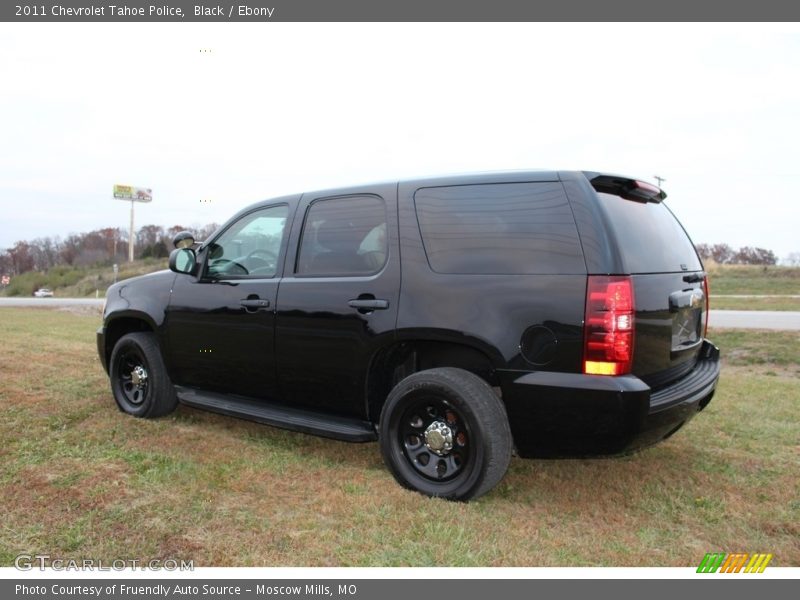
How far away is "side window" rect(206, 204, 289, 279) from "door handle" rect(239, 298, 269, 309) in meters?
0.19

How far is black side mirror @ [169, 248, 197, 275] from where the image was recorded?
439cm

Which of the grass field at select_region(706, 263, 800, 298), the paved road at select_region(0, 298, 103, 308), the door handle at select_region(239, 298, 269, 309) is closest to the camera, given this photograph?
the door handle at select_region(239, 298, 269, 309)

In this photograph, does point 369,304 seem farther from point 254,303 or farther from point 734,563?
point 734,563

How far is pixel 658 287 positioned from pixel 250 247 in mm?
2689

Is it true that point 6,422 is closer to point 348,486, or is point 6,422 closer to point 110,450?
point 110,450

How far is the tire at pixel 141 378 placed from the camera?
15.3 feet

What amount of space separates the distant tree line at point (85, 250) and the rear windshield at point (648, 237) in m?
57.9

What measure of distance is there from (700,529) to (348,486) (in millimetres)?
1829

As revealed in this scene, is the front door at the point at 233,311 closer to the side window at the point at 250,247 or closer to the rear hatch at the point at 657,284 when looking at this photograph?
the side window at the point at 250,247

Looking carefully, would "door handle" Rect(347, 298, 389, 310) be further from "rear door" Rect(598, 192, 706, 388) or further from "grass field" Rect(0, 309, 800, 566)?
"rear door" Rect(598, 192, 706, 388)

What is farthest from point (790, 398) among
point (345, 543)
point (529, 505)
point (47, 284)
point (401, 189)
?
point (47, 284)

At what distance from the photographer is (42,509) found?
10.1 ft

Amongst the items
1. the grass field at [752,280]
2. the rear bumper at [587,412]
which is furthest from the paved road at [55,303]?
the grass field at [752,280]

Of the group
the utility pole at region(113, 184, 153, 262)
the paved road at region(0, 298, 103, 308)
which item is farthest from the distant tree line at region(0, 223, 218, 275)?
the paved road at region(0, 298, 103, 308)
